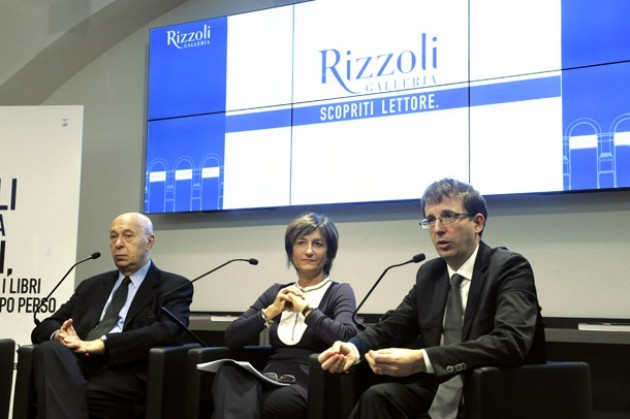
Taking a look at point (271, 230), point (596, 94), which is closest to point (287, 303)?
point (271, 230)

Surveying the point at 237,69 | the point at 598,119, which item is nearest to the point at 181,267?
the point at 237,69

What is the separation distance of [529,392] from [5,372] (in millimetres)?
2048

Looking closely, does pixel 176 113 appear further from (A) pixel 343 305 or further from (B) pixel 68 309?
(A) pixel 343 305

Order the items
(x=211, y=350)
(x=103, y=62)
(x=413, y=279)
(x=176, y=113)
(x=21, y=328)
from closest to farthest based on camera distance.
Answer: (x=211, y=350) < (x=413, y=279) < (x=21, y=328) < (x=176, y=113) < (x=103, y=62)

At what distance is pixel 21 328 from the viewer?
4074 mm

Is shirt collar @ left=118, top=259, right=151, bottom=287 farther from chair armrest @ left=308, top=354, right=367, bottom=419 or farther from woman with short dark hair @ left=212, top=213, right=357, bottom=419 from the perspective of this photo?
chair armrest @ left=308, top=354, right=367, bottom=419

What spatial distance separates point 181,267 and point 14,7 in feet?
6.50

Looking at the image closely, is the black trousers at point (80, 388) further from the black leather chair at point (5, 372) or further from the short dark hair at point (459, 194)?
the short dark hair at point (459, 194)

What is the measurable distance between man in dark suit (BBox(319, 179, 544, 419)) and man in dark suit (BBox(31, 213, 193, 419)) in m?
0.97

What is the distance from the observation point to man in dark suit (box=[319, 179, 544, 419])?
79.0 inches

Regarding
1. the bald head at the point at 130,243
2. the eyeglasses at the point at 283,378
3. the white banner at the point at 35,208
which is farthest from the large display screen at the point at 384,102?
the eyeglasses at the point at 283,378

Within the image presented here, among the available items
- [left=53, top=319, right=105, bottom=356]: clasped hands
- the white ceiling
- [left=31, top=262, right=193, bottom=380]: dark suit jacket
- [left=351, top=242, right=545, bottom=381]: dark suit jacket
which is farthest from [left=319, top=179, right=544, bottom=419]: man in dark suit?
the white ceiling

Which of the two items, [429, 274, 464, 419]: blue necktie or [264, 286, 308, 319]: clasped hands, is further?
[264, 286, 308, 319]: clasped hands

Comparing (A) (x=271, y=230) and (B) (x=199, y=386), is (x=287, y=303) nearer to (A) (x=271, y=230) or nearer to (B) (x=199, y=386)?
(B) (x=199, y=386)
